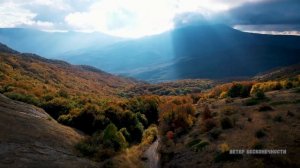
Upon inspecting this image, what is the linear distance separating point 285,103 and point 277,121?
14.9 metres

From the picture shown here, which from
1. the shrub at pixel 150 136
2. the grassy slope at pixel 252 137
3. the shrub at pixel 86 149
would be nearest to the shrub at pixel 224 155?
the grassy slope at pixel 252 137

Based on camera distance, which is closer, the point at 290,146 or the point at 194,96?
the point at 290,146

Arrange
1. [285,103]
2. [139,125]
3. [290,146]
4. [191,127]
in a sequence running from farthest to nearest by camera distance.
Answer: [139,125] < [191,127] < [285,103] < [290,146]

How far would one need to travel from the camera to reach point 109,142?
75.4m

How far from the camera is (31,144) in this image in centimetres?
5369

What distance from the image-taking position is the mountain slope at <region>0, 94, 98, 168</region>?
4650 cm

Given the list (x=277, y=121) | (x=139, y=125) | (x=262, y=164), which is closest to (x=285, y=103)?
(x=277, y=121)

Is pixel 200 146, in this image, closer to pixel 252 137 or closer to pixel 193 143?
pixel 193 143

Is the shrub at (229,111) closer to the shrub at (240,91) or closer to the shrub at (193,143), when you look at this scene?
the shrub at (193,143)

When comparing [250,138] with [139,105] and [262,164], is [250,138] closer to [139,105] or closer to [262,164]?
[262,164]

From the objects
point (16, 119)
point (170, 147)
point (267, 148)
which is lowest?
point (170, 147)

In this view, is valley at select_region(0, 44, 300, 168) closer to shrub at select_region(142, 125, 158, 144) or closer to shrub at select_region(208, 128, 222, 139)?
shrub at select_region(208, 128, 222, 139)

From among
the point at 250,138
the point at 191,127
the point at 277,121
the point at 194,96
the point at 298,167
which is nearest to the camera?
the point at 298,167

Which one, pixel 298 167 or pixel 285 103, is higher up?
pixel 285 103
